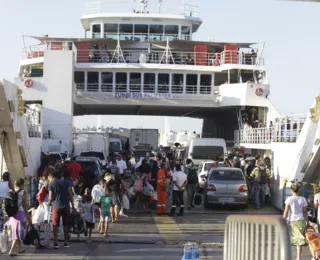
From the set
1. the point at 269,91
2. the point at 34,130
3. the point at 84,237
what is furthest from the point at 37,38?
the point at 84,237

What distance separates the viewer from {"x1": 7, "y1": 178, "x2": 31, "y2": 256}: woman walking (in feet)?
38.0

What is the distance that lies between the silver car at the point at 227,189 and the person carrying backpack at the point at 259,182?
36 centimetres

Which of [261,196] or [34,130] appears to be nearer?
[261,196]

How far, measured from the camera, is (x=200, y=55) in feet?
128

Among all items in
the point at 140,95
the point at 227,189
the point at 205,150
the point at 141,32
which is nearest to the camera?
the point at 227,189

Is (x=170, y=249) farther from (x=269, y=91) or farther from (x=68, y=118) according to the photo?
(x=269, y=91)

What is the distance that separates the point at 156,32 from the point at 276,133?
20.7 meters

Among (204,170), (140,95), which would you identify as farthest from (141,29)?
(204,170)

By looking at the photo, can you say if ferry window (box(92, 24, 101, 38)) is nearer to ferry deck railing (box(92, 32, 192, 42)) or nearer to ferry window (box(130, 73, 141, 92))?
ferry deck railing (box(92, 32, 192, 42))

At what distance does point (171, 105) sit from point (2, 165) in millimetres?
20124

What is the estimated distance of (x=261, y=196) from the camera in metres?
21.0

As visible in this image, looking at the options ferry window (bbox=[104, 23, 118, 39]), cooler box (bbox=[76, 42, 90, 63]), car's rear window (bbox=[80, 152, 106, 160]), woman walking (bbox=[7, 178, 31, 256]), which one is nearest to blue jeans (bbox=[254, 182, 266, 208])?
woman walking (bbox=[7, 178, 31, 256])

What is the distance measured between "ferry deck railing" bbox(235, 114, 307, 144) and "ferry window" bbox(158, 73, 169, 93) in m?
4.97

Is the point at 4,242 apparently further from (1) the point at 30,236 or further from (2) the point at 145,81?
(2) the point at 145,81
